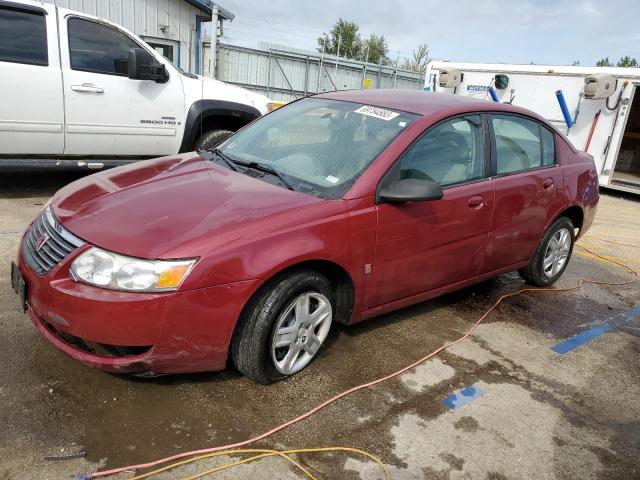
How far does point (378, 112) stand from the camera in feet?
12.0

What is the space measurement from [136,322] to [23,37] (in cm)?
443

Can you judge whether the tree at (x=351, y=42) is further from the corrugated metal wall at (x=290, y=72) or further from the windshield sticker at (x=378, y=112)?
the windshield sticker at (x=378, y=112)

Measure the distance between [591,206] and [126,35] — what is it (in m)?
5.29

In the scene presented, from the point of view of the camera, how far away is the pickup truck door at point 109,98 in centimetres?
580

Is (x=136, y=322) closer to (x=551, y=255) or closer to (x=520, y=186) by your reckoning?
(x=520, y=186)

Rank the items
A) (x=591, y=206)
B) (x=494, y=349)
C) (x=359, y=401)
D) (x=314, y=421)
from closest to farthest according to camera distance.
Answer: (x=314, y=421)
(x=359, y=401)
(x=494, y=349)
(x=591, y=206)

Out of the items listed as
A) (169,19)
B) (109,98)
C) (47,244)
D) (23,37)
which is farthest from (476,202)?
(169,19)

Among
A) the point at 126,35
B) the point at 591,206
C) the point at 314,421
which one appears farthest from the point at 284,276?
the point at 126,35

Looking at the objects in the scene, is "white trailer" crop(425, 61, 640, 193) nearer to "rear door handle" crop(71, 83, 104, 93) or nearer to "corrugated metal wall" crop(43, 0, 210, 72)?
"corrugated metal wall" crop(43, 0, 210, 72)

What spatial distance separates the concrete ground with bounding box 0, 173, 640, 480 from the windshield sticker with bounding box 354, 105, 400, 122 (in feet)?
4.78

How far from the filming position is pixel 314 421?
2.78 m

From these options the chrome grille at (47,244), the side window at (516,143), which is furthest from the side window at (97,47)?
the side window at (516,143)

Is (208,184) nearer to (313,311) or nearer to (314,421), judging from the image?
(313,311)

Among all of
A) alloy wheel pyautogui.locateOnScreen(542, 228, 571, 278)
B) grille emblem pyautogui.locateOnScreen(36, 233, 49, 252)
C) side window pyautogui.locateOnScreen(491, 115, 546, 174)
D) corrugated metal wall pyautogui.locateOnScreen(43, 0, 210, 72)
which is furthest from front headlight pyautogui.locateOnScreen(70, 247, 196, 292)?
corrugated metal wall pyautogui.locateOnScreen(43, 0, 210, 72)
